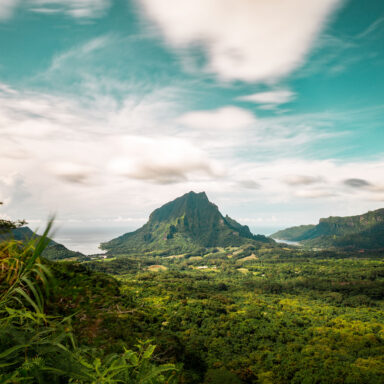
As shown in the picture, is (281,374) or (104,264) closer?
(281,374)

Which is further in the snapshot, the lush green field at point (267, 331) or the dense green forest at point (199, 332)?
the lush green field at point (267, 331)

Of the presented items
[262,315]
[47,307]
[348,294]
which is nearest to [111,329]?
[47,307]

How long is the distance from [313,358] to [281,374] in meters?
9.40

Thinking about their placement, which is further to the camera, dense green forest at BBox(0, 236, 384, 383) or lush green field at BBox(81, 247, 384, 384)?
lush green field at BBox(81, 247, 384, 384)

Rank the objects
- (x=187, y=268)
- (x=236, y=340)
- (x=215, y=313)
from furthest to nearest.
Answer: (x=187, y=268) < (x=215, y=313) < (x=236, y=340)

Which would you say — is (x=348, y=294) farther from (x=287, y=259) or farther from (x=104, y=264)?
(x=104, y=264)

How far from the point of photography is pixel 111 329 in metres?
9.97

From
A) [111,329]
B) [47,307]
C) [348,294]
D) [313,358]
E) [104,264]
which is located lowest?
[348,294]

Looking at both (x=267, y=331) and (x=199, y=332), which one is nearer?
(x=199, y=332)

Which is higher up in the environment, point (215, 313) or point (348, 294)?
point (215, 313)

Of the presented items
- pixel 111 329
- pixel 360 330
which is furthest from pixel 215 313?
pixel 111 329

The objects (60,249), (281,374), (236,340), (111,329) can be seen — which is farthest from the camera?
(60,249)

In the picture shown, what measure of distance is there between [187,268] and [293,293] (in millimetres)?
80586

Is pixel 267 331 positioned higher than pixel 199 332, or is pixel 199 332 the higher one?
pixel 199 332
